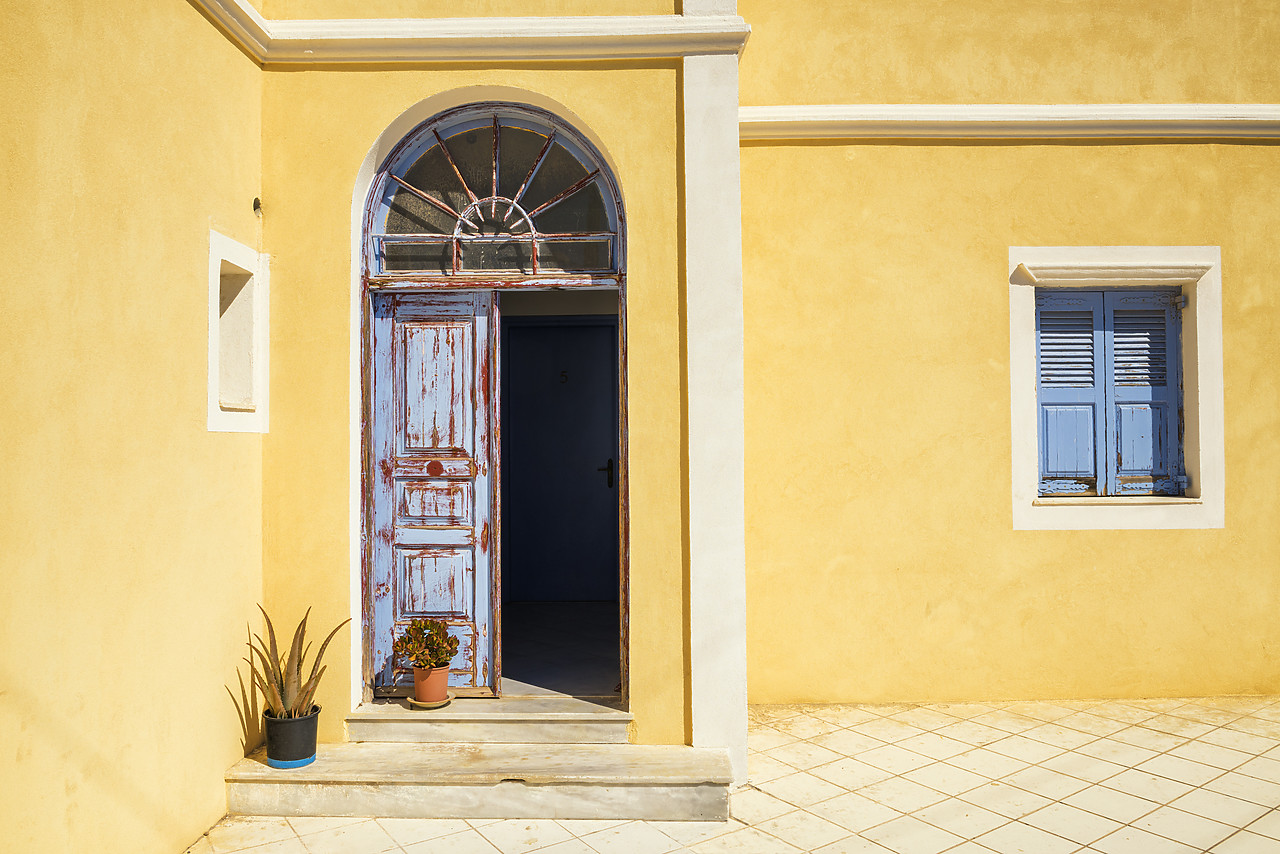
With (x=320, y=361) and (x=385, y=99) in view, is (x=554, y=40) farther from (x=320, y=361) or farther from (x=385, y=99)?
(x=320, y=361)

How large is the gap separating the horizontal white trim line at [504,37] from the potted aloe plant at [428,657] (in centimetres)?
300

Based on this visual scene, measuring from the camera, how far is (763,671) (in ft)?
18.6

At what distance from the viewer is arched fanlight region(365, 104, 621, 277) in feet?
15.7

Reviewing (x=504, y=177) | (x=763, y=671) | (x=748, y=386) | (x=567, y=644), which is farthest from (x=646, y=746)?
(x=504, y=177)

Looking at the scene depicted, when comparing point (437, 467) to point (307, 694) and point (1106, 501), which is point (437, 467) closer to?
point (307, 694)

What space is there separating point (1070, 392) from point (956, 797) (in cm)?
287

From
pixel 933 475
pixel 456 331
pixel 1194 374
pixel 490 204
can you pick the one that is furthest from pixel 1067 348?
pixel 456 331

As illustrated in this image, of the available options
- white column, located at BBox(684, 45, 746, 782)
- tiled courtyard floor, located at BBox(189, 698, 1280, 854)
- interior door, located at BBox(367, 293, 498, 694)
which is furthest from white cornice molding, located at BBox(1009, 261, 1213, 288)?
interior door, located at BBox(367, 293, 498, 694)

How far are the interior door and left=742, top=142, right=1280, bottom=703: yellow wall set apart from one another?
1.80m

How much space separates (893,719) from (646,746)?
1776 millimetres

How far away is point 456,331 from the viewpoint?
15.9ft

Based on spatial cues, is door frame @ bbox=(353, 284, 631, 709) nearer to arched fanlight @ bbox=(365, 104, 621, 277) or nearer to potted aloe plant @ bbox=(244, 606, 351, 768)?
arched fanlight @ bbox=(365, 104, 621, 277)

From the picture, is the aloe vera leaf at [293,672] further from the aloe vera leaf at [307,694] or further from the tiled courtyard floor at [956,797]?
the tiled courtyard floor at [956,797]

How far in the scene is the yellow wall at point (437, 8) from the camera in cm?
457
